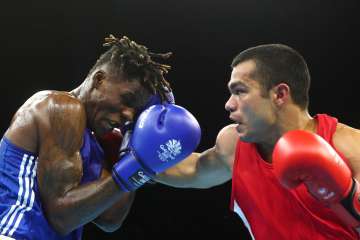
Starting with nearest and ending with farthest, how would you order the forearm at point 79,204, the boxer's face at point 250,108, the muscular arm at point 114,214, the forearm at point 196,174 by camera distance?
the forearm at point 79,204
the boxer's face at point 250,108
the muscular arm at point 114,214
the forearm at point 196,174

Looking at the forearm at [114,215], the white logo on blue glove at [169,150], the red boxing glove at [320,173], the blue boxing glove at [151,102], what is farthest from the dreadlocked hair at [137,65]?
the red boxing glove at [320,173]

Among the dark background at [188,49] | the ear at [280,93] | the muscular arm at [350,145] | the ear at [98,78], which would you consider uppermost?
the ear at [98,78]

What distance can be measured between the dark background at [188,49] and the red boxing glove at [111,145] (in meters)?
3.49

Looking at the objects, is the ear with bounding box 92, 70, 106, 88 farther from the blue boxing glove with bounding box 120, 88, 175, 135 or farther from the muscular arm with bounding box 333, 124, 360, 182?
the muscular arm with bounding box 333, 124, 360, 182

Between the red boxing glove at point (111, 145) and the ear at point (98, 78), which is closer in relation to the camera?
the ear at point (98, 78)

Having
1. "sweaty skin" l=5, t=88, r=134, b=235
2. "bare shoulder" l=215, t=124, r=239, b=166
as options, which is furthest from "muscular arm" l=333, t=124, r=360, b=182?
"sweaty skin" l=5, t=88, r=134, b=235

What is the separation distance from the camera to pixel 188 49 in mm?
6285

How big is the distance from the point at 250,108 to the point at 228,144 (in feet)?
1.03

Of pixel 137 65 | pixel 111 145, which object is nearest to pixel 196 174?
pixel 111 145

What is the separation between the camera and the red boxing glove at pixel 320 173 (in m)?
1.87

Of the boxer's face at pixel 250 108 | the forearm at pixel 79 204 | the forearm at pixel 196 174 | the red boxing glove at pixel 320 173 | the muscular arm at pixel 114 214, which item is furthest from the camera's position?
the forearm at pixel 196 174

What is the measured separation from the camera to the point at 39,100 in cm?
225

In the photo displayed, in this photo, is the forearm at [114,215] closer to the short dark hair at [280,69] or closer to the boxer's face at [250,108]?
the boxer's face at [250,108]

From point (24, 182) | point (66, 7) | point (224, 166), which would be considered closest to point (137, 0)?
point (66, 7)
